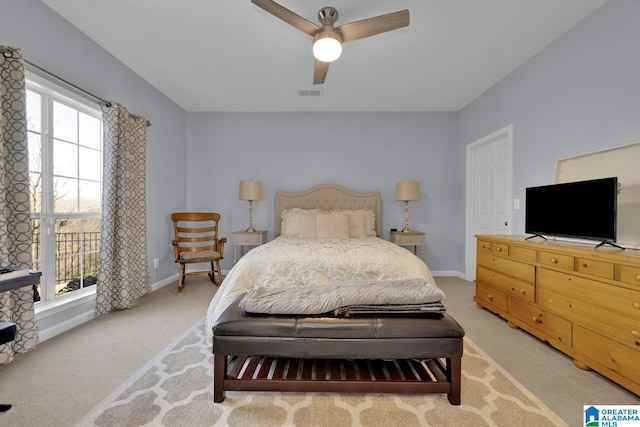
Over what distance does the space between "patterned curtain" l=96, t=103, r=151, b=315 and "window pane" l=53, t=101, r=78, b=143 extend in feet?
0.81

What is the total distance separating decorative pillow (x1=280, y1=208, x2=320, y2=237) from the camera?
12.8 ft

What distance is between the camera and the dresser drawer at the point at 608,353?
1.64 meters

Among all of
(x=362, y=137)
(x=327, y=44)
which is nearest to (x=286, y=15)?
(x=327, y=44)

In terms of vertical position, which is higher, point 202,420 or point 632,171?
point 632,171

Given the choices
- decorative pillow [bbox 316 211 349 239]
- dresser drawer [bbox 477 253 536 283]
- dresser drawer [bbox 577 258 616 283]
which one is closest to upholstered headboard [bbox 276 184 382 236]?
decorative pillow [bbox 316 211 349 239]

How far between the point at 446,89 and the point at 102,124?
14.0ft

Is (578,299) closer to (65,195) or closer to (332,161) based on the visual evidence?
(332,161)

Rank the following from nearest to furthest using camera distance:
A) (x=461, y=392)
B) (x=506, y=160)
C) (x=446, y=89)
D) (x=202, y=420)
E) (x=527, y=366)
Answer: (x=202, y=420), (x=461, y=392), (x=527, y=366), (x=506, y=160), (x=446, y=89)

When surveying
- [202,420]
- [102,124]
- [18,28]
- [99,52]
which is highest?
[99,52]

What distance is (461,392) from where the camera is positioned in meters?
1.71

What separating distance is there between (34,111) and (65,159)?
47 cm

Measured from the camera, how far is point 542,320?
7.61 feet

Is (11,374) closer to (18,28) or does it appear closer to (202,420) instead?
(202,420)

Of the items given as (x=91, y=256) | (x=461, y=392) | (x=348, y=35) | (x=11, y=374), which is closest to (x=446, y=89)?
(x=348, y=35)
